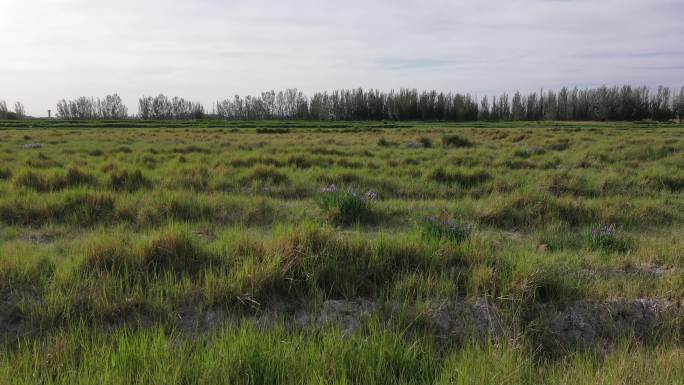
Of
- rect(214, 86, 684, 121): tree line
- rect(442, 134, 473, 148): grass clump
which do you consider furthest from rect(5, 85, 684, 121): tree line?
rect(442, 134, 473, 148): grass clump

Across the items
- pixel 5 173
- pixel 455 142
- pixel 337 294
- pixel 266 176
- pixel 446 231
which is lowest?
pixel 337 294

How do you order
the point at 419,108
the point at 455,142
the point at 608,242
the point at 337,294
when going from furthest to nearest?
the point at 419,108 < the point at 455,142 < the point at 608,242 < the point at 337,294

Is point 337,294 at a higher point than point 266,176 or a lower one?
lower

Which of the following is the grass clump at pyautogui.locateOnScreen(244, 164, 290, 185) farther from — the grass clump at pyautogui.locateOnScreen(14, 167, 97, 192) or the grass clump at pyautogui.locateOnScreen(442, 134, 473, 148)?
the grass clump at pyautogui.locateOnScreen(442, 134, 473, 148)

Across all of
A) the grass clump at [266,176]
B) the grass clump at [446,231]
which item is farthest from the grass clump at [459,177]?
the grass clump at [446,231]

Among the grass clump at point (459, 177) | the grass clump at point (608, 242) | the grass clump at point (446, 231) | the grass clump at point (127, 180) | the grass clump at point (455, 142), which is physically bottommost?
the grass clump at point (608, 242)

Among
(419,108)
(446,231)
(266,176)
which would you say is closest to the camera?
(446,231)

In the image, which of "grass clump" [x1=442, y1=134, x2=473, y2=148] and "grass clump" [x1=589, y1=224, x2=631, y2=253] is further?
"grass clump" [x1=442, y1=134, x2=473, y2=148]

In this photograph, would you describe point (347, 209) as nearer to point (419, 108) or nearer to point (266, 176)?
point (266, 176)

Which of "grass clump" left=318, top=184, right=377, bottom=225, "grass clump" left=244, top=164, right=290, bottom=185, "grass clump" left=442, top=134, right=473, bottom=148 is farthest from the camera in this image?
"grass clump" left=442, top=134, right=473, bottom=148

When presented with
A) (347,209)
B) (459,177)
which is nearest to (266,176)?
(347,209)

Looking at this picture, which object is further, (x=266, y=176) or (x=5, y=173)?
(x=5, y=173)

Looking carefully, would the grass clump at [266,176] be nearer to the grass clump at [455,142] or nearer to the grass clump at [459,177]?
the grass clump at [459,177]

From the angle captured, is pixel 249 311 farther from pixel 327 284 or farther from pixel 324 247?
pixel 324 247
